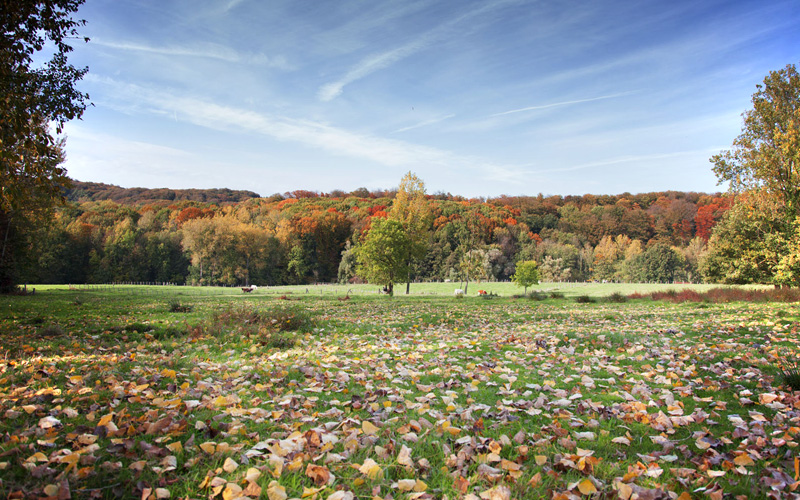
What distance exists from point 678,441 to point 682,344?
18.9 feet

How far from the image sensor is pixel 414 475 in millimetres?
2939

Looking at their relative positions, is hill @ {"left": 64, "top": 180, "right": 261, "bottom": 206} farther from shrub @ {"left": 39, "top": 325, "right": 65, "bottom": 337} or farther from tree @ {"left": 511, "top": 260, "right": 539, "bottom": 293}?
shrub @ {"left": 39, "top": 325, "right": 65, "bottom": 337}

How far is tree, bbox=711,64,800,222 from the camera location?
22.5 m

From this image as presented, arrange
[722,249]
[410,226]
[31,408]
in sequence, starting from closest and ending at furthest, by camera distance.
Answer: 1. [31,408]
2. [722,249]
3. [410,226]

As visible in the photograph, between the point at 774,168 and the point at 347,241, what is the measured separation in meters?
65.4

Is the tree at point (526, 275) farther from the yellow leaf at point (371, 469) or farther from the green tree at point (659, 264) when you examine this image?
the green tree at point (659, 264)

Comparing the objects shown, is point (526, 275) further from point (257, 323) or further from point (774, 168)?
point (257, 323)

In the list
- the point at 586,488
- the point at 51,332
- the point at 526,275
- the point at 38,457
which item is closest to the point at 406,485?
the point at 586,488

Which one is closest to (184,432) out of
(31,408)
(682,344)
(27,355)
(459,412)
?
(31,408)

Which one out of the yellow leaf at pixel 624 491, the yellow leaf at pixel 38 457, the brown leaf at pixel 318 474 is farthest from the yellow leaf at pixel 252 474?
the yellow leaf at pixel 624 491

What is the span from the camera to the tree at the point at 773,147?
22547 millimetres

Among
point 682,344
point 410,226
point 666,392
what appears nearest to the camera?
point 666,392

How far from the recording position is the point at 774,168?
22.9 metres

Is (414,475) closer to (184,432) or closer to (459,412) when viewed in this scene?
(459,412)
